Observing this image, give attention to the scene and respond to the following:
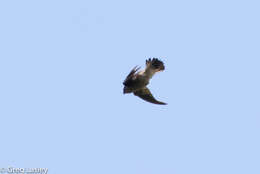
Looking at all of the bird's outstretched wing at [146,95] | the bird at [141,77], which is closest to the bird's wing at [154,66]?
the bird at [141,77]

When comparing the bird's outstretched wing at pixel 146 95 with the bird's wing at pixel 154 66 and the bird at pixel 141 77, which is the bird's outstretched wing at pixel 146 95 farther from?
the bird's wing at pixel 154 66

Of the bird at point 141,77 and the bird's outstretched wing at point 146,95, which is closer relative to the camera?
the bird at point 141,77

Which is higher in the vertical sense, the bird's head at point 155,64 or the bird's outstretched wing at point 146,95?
the bird's head at point 155,64

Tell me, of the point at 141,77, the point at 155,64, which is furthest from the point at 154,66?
the point at 141,77

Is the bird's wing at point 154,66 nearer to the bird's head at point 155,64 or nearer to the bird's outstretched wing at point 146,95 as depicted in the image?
the bird's head at point 155,64

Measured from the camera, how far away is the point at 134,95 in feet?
72.9

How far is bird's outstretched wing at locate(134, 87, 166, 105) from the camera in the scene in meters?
21.9

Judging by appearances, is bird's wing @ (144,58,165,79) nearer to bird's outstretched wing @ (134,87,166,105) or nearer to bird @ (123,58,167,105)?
bird @ (123,58,167,105)

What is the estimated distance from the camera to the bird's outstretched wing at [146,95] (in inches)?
862

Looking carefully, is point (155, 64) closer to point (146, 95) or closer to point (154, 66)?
point (154, 66)

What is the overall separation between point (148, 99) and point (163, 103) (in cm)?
74

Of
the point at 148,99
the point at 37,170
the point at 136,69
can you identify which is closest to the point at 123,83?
the point at 136,69

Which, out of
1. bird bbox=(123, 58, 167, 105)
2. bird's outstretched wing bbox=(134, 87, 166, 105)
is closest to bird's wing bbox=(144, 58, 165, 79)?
bird bbox=(123, 58, 167, 105)

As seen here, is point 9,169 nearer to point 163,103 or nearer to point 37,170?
point 37,170
